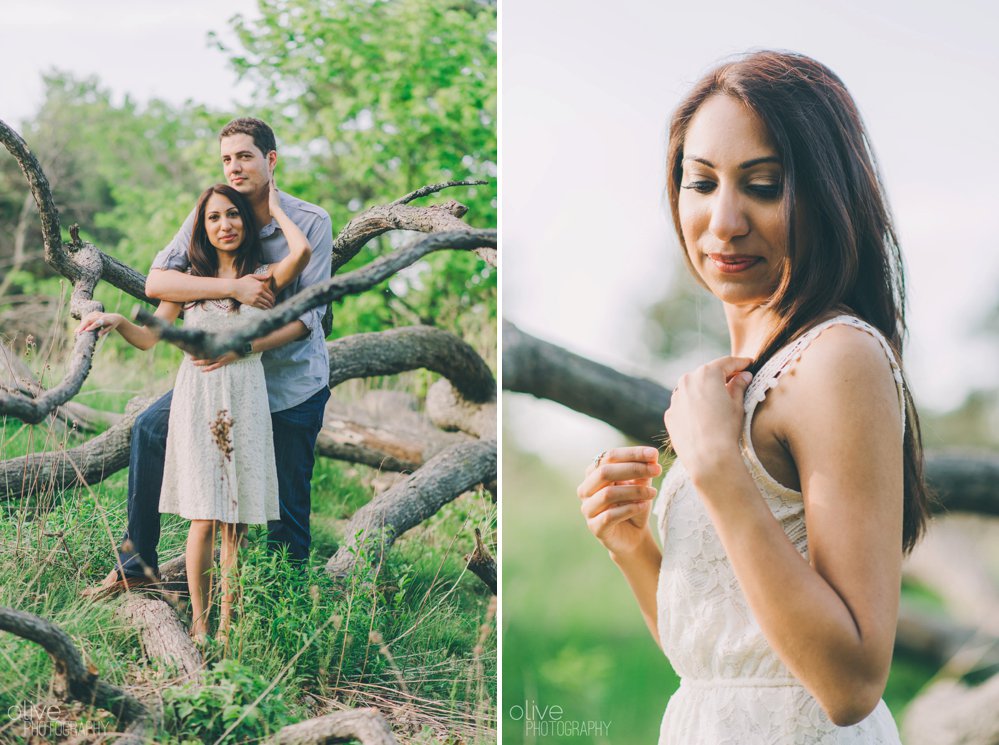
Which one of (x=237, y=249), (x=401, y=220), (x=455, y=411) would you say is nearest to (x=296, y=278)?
(x=237, y=249)

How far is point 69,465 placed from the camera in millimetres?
2590

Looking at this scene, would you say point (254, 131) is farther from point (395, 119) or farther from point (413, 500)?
point (395, 119)

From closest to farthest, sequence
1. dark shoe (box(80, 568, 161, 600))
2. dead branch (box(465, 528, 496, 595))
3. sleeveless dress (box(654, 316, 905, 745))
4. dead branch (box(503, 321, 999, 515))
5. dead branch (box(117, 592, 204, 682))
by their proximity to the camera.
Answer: sleeveless dress (box(654, 316, 905, 745)), dead branch (box(117, 592, 204, 682)), dark shoe (box(80, 568, 161, 600)), dead branch (box(465, 528, 496, 595)), dead branch (box(503, 321, 999, 515))

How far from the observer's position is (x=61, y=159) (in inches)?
146

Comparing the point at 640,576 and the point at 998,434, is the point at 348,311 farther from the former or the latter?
the point at 998,434

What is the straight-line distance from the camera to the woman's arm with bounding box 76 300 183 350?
230 centimetres

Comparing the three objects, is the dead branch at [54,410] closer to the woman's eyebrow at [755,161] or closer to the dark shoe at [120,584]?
the dark shoe at [120,584]

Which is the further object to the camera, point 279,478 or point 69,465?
point 69,465

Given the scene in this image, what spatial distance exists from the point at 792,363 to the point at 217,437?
1638 mm

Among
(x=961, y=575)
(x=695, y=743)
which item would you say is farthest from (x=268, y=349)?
(x=961, y=575)

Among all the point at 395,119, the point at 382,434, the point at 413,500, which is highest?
the point at 395,119

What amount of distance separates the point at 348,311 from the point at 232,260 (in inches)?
49.8

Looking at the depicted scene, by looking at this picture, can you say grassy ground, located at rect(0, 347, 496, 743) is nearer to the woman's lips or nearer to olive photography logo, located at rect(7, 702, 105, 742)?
olive photography logo, located at rect(7, 702, 105, 742)

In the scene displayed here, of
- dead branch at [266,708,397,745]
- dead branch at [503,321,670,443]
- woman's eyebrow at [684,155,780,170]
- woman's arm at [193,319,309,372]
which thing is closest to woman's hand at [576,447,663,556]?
woman's eyebrow at [684,155,780,170]
